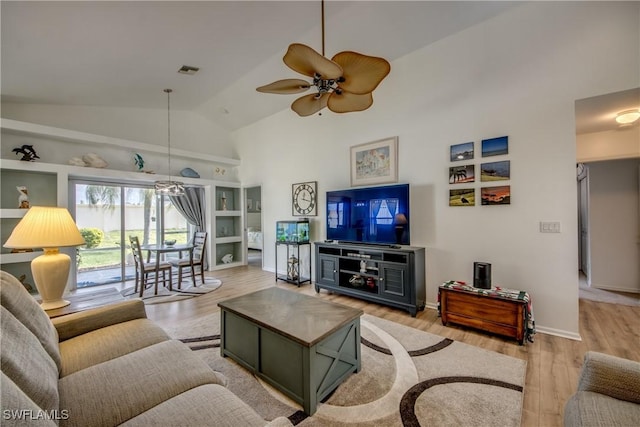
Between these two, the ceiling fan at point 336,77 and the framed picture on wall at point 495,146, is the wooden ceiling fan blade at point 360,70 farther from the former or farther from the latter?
the framed picture on wall at point 495,146

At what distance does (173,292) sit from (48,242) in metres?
2.56

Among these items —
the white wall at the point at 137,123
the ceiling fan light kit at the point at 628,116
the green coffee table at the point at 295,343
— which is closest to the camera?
the green coffee table at the point at 295,343

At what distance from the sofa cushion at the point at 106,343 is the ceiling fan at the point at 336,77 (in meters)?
1.95

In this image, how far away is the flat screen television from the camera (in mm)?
3596

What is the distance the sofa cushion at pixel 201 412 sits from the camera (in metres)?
1.07

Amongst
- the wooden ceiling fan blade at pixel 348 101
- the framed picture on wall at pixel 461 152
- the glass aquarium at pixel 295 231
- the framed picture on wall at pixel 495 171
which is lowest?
the glass aquarium at pixel 295 231

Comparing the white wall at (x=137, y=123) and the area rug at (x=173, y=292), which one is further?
the white wall at (x=137, y=123)

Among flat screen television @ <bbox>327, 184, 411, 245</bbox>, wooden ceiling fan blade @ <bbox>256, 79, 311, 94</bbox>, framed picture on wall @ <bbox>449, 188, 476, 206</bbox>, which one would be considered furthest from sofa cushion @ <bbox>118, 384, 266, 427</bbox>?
framed picture on wall @ <bbox>449, 188, 476, 206</bbox>

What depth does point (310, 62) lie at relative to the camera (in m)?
1.73

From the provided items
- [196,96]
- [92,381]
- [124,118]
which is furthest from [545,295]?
[124,118]

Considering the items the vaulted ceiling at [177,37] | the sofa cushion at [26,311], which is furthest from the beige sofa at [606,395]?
the vaulted ceiling at [177,37]

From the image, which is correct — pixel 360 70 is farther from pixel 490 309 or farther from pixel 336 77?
pixel 490 309

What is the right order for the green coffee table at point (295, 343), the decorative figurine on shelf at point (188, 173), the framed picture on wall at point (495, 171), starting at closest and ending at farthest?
the green coffee table at point (295, 343), the framed picture on wall at point (495, 171), the decorative figurine on shelf at point (188, 173)

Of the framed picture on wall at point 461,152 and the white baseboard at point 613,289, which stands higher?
the framed picture on wall at point 461,152
